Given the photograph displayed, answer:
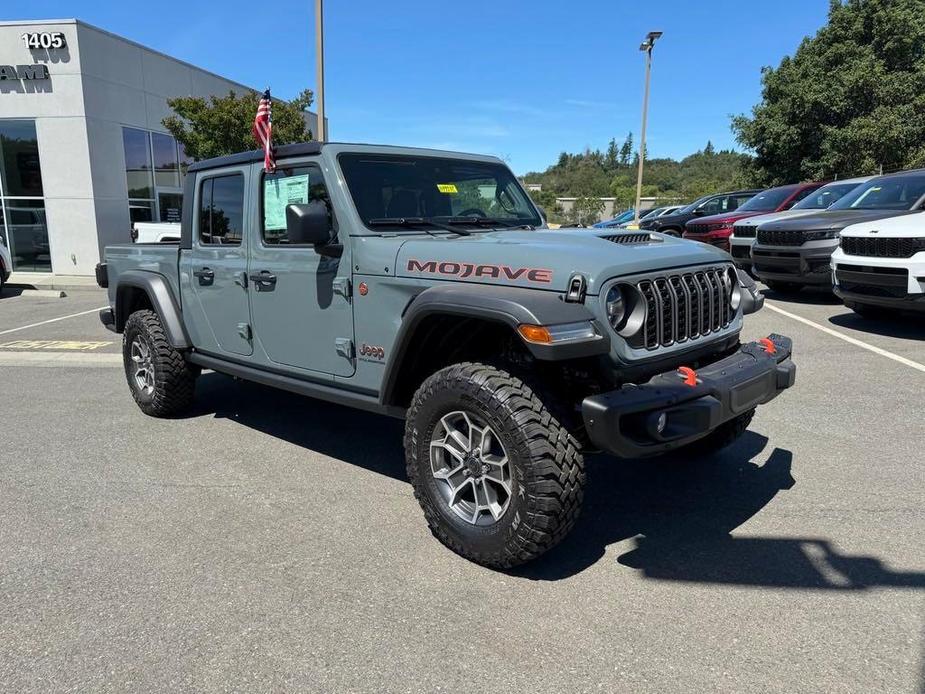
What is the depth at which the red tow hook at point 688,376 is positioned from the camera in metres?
2.84

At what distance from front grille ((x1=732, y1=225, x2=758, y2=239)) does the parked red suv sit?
56.1 inches

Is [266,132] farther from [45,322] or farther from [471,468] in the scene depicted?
[45,322]

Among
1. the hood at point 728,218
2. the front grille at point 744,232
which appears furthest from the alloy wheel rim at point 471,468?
the hood at point 728,218

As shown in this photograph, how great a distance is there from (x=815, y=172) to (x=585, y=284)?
26.5 metres

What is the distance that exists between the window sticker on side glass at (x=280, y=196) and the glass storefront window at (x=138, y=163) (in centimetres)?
1663

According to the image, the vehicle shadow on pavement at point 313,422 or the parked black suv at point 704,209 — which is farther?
the parked black suv at point 704,209

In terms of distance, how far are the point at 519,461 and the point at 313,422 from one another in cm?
279

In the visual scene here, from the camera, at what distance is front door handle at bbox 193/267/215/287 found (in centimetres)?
454

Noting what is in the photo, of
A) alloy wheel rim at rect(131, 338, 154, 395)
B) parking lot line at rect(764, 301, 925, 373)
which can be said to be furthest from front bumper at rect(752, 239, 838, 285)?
alloy wheel rim at rect(131, 338, 154, 395)

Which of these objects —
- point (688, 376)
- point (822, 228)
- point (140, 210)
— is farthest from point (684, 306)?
point (140, 210)

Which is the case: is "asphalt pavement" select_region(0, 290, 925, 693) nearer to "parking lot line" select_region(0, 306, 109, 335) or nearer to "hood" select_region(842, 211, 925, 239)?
"hood" select_region(842, 211, 925, 239)

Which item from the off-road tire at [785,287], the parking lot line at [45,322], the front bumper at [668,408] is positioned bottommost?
the parking lot line at [45,322]

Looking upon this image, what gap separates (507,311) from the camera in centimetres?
271

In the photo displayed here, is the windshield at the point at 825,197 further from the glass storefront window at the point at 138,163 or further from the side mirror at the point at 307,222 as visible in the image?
the glass storefront window at the point at 138,163
